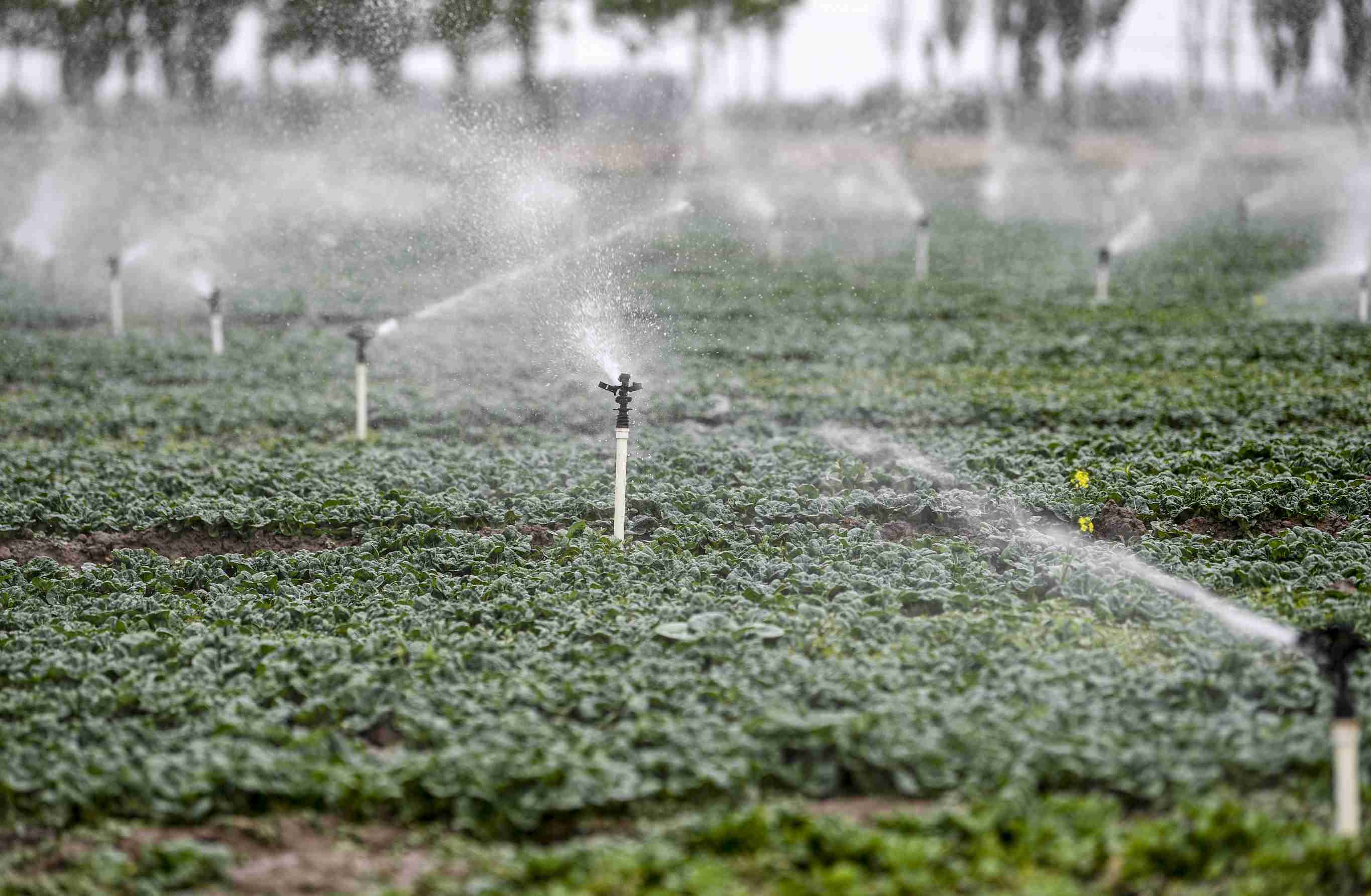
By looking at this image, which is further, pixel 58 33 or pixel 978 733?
pixel 58 33

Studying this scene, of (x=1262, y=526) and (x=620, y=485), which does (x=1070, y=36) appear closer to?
(x=1262, y=526)

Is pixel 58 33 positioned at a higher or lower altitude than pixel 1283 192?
higher

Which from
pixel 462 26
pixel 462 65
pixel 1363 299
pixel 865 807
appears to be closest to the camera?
pixel 865 807

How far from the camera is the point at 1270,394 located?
41.6ft

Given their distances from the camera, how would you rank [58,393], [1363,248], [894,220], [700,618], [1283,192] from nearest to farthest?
[700,618] < [58,393] < [1363,248] < [894,220] < [1283,192]

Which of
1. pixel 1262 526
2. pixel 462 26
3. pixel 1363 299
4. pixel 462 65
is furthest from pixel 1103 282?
pixel 462 65

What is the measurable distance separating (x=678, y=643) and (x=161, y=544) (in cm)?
389

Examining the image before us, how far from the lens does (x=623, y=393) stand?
8.29 meters

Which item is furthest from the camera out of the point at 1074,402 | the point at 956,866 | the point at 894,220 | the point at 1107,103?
the point at 1107,103

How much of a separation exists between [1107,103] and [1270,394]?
55.6 m

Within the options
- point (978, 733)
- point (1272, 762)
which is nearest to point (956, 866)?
point (978, 733)

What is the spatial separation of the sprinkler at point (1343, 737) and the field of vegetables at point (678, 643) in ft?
0.35

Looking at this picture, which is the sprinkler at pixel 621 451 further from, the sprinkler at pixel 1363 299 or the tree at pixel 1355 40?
the tree at pixel 1355 40

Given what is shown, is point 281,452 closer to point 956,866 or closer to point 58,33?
point 956,866
